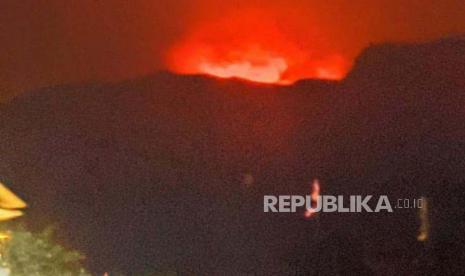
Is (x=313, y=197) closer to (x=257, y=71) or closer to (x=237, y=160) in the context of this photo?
(x=237, y=160)

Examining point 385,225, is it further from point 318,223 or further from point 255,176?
point 255,176

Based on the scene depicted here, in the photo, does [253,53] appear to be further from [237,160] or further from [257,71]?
[237,160]

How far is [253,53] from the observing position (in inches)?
64.9

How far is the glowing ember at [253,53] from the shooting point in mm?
1626

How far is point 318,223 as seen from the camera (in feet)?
Result: 5.24

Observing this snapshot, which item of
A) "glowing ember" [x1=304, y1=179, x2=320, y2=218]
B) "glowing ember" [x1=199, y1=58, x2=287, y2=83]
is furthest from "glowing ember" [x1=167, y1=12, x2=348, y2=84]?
"glowing ember" [x1=304, y1=179, x2=320, y2=218]

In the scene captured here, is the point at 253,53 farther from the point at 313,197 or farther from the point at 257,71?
the point at 313,197

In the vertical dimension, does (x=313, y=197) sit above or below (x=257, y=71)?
below

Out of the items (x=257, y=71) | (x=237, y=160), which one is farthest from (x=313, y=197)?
(x=257, y=71)

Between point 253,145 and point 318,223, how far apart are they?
8.3 inches

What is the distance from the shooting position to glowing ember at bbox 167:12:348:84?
1.63 meters

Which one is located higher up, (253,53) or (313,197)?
(253,53)

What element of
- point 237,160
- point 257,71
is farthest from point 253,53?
point 237,160

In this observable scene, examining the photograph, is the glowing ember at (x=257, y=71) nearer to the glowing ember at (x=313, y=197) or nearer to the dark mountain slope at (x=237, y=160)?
the dark mountain slope at (x=237, y=160)
